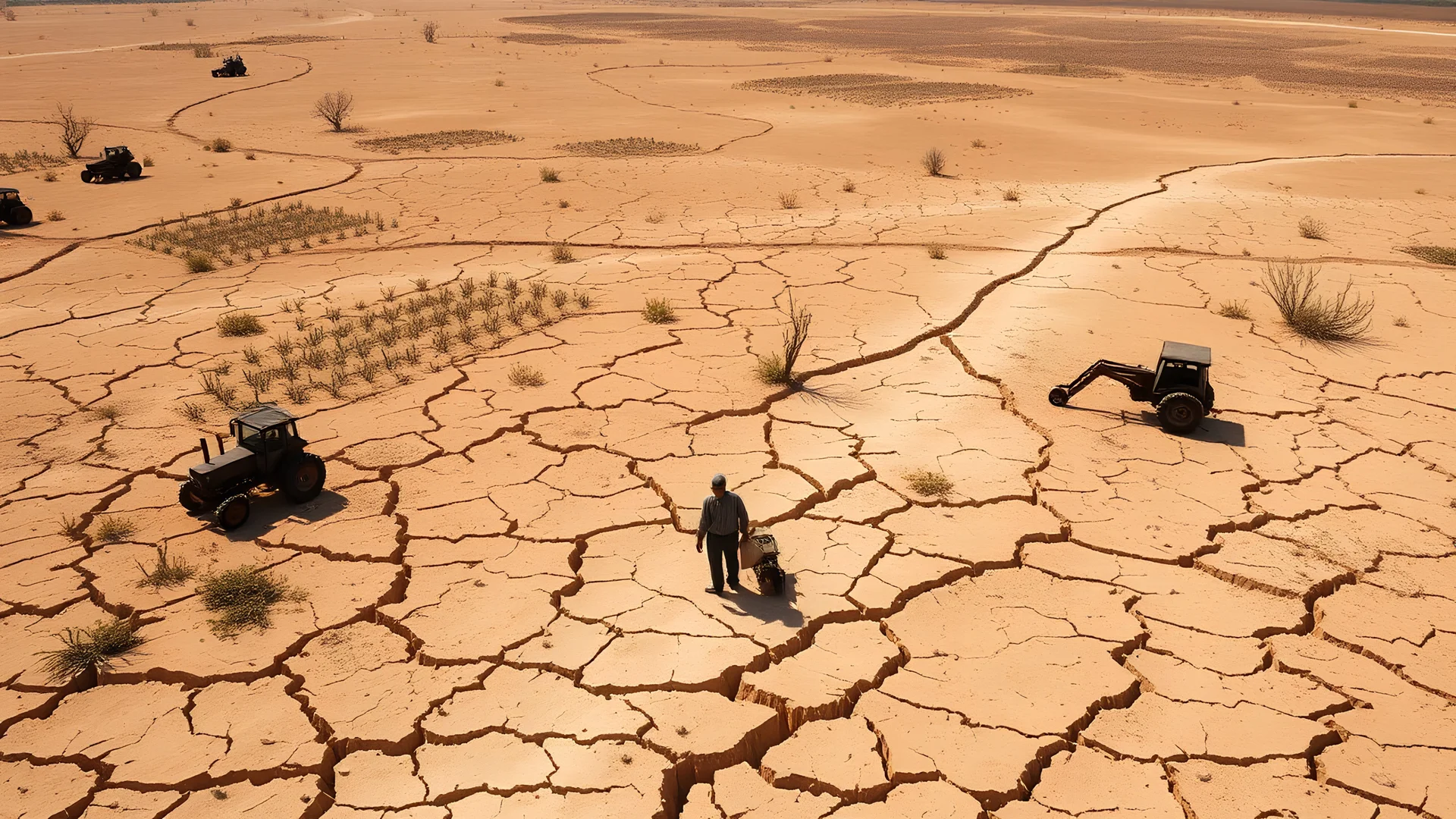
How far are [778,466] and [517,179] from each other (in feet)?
35.1

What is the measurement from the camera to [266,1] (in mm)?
82312

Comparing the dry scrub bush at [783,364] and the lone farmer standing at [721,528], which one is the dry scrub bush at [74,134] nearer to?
the dry scrub bush at [783,364]

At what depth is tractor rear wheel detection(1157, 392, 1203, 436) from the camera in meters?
6.86

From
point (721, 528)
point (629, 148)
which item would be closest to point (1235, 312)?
point (721, 528)

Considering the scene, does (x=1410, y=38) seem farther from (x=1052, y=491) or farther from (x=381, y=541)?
Result: (x=381, y=541)

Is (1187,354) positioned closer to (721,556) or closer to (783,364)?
(783,364)

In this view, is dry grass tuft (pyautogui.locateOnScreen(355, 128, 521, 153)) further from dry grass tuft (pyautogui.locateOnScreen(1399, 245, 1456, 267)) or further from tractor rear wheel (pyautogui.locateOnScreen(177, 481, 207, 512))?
dry grass tuft (pyautogui.locateOnScreen(1399, 245, 1456, 267))

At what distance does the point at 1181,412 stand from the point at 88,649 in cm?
709

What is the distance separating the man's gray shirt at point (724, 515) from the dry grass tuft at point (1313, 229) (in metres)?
10.6

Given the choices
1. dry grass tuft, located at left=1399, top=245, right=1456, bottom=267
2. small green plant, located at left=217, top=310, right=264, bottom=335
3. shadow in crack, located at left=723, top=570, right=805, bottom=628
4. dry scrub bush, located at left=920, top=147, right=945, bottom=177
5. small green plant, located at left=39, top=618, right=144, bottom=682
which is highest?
dry scrub bush, located at left=920, top=147, right=945, bottom=177

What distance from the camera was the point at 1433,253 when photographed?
1132 cm

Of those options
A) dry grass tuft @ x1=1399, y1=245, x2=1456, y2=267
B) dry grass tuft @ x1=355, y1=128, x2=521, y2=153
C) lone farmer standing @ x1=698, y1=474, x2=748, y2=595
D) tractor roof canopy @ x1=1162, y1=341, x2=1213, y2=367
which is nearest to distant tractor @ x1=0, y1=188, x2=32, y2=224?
dry grass tuft @ x1=355, y1=128, x2=521, y2=153

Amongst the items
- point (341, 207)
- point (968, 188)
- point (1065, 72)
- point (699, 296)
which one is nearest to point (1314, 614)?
point (699, 296)

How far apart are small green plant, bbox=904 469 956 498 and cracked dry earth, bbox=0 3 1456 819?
155 millimetres
